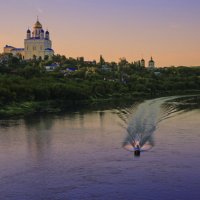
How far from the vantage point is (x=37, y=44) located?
6732 inches

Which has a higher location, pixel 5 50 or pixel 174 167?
pixel 5 50

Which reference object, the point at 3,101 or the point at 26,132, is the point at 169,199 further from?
the point at 3,101

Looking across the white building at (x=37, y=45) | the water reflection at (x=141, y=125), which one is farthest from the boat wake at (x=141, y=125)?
the white building at (x=37, y=45)

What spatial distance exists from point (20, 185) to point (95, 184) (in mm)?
3781

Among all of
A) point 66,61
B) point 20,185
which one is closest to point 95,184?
point 20,185

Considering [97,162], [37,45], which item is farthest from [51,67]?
[97,162]

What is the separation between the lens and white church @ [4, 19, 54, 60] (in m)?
171

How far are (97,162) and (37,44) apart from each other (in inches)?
5925

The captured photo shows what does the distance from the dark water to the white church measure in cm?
13038

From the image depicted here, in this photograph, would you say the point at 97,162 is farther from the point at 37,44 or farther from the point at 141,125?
the point at 37,44

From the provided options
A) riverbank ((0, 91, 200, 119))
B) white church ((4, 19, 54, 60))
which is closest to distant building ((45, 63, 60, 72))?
white church ((4, 19, 54, 60))

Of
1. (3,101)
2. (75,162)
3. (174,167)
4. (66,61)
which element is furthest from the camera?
(66,61)

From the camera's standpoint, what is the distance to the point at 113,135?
3559 centimetres

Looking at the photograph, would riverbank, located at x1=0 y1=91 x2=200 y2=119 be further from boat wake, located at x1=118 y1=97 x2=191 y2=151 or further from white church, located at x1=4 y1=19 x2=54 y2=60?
white church, located at x1=4 y1=19 x2=54 y2=60
